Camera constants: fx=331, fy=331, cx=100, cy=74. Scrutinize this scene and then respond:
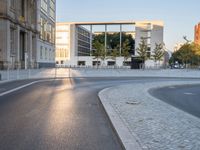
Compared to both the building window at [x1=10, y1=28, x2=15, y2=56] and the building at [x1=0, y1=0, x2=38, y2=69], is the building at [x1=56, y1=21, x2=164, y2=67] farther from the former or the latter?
the building window at [x1=10, y1=28, x2=15, y2=56]

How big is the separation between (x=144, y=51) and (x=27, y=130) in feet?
291

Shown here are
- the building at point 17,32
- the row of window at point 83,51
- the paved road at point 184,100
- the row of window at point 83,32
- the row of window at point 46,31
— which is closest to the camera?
the paved road at point 184,100

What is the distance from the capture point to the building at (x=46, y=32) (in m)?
80.6

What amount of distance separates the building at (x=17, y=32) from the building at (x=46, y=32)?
4.17 meters

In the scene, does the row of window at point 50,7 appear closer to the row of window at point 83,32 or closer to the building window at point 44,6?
the building window at point 44,6

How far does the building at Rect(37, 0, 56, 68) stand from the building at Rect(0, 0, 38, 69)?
417cm

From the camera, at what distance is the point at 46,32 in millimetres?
89688

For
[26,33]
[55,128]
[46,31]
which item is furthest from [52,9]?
[55,128]

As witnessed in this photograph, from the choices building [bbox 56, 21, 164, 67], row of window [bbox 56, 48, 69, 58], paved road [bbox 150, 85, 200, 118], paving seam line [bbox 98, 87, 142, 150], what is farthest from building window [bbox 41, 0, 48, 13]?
paving seam line [bbox 98, 87, 142, 150]

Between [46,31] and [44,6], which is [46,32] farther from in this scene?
[44,6]

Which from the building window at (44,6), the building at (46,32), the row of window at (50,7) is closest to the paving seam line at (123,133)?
the building at (46,32)

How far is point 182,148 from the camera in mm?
5879

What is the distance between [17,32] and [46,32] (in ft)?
99.0

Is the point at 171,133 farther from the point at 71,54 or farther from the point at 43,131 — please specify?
the point at 71,54
